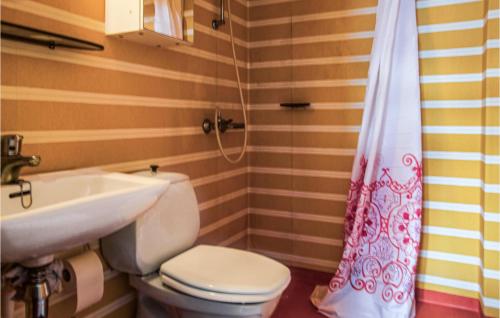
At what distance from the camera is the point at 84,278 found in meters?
1.32

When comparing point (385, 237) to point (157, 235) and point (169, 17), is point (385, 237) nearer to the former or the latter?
point (157, 235)

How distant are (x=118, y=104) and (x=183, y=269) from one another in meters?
0.73

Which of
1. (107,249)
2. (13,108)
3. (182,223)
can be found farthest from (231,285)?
(13,108)

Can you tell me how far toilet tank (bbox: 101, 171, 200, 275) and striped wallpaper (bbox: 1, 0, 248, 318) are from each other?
15 cm

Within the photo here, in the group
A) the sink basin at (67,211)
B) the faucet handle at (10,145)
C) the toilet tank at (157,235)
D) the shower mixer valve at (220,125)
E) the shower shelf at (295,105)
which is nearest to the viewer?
the sink basin at (67,211)

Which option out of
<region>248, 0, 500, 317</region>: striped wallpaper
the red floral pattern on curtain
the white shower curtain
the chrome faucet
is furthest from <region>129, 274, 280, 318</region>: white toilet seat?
<region>248, 0, 500, 317</region>: striped wallpaper

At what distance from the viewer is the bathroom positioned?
4.06ft

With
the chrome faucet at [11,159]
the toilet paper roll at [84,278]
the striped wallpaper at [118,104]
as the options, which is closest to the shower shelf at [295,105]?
the striped wallpaper at [118,104]

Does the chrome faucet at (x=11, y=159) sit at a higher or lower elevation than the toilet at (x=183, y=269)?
higher

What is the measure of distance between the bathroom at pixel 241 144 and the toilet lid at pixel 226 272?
0.03 feet

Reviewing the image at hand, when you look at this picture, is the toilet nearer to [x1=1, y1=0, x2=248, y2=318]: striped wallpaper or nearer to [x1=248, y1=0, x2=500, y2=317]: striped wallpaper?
[x1=1, y1=0, x2=248, y2=318]: striped wallpaper

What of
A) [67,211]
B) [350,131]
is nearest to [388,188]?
[350,131]

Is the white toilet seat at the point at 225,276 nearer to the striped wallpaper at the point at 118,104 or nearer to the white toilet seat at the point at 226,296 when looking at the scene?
the white toilet seat at the point at 226,296

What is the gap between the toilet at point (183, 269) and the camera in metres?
1.36
